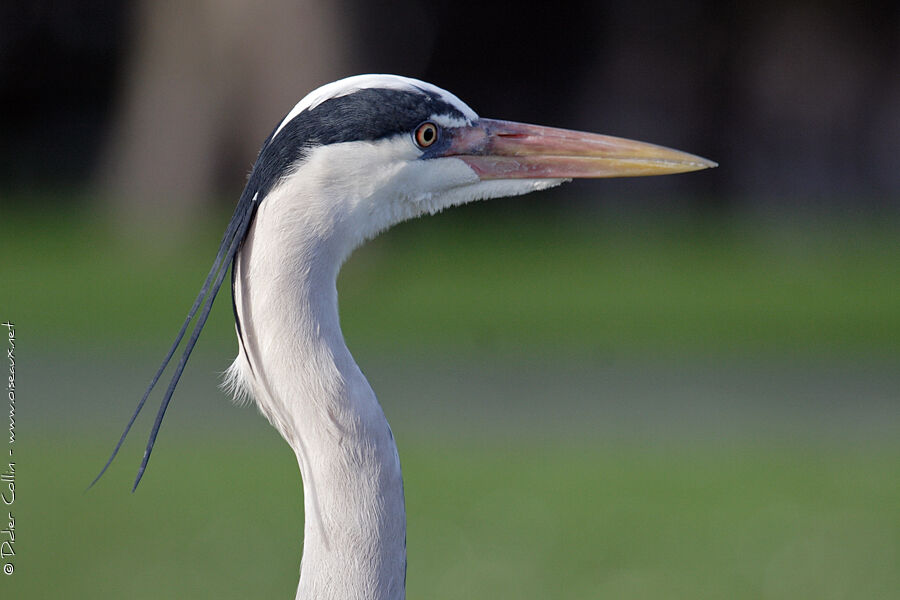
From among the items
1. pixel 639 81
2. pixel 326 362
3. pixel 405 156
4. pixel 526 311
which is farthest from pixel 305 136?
pixel 639 81

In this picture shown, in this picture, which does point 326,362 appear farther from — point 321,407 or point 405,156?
point 405,156

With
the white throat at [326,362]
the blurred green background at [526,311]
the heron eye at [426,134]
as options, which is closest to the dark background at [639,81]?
the blurred green background at [526,311]

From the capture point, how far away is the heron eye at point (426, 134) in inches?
91.4

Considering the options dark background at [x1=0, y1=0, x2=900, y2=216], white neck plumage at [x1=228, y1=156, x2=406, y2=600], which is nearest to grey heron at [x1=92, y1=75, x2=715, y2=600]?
white neck plumage at [x1=228, y1=156, x2=406, y2=600]

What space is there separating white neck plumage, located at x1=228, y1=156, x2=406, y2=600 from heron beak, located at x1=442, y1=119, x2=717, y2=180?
34cm

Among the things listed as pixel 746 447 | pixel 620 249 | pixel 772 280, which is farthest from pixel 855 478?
pixel 620 249

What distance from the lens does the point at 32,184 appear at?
51.3 ft

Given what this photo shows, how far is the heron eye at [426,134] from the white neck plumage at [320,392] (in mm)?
224

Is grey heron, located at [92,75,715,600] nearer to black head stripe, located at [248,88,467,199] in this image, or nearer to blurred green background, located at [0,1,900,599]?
black head stripe, located at [248,88,467,199]

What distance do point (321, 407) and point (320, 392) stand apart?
0.03 meters

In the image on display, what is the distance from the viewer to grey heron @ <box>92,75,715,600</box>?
2.22m

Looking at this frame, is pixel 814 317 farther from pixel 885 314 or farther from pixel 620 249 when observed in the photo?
pixel 620 249

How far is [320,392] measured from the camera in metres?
2.24

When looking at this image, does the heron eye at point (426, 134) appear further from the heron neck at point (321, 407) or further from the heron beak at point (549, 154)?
the heron neck at point (321, 407)
